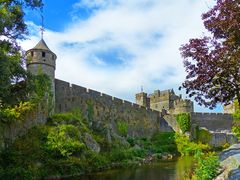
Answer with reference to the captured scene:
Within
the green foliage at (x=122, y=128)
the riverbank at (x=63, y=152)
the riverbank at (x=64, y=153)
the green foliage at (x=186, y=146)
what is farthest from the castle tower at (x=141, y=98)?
the riverbank at (x=63, y=152)

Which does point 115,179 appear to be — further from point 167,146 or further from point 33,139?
point 167,146

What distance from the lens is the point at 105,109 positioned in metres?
32.0

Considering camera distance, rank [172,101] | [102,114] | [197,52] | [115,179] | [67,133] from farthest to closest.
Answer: [172,101] < [102,114] < [67,133] < [115,179] < [197,52]

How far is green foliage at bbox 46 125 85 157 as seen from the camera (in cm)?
1789

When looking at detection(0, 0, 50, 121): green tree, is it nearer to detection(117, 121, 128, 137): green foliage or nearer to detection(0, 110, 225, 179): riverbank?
detection(0, 110, 225, 179): riverbank

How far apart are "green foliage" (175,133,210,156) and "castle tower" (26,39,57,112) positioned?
1443 cm

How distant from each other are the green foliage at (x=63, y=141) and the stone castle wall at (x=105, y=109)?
5088 mm

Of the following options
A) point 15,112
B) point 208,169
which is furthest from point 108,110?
point 208,169

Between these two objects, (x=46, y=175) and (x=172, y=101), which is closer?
(x=46, y=175)

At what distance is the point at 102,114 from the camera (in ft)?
104

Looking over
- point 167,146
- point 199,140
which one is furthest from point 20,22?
point 199,140

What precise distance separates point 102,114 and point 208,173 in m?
22.3

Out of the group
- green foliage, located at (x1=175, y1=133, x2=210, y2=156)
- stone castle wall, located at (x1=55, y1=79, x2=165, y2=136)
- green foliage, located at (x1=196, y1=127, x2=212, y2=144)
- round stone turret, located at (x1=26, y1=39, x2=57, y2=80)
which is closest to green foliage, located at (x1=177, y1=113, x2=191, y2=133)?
green foliage, located at (x1=196, y1=127, x2=212, y2=144)

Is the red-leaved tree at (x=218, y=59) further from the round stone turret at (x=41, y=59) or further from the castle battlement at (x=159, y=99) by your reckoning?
the castle battlement at (x=159, y=99)
